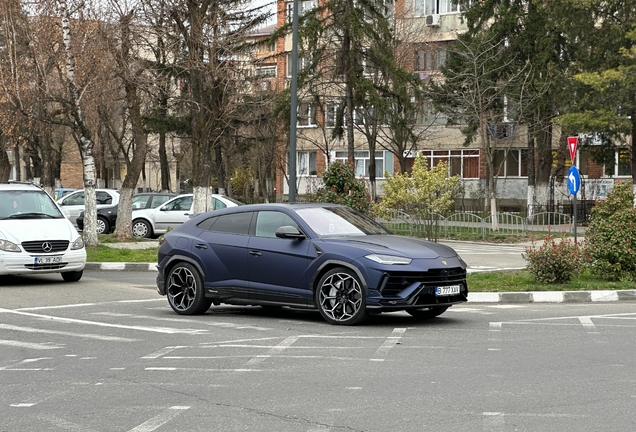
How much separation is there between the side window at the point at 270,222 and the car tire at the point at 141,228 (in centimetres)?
2097

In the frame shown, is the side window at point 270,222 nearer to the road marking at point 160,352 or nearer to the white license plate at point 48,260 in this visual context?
the road marking at point 160,352

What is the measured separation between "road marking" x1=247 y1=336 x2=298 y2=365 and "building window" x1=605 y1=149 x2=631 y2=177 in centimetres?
3525

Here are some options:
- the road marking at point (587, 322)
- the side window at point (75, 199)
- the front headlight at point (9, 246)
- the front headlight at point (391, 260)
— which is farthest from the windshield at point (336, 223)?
the side window at point (75, 199)

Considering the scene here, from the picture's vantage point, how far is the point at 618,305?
15375 millimetres

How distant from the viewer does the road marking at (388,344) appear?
1000cm

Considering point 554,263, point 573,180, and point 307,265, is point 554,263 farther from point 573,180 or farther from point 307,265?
point 573,180

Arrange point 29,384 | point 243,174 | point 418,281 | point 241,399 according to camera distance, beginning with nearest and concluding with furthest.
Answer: point 241,399
point 29,384
point 418,281
point 243,174

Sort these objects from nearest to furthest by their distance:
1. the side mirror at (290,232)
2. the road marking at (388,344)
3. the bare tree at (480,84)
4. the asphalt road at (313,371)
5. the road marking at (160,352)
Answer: the asphalt road at (313,371) → the road marking at (388,344) → the road marking at (160,352) → the side mirror at (290,232) → the bare tree at (480,84)

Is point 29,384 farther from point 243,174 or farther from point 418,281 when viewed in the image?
point 243,174

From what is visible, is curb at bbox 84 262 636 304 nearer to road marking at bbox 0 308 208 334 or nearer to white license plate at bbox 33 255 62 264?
road marking at bbox 0 308 208 334

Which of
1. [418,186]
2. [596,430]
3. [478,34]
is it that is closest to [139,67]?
[418,186]

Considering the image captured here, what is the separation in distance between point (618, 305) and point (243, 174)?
62443mm

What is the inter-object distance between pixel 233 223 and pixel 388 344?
3.64 meters

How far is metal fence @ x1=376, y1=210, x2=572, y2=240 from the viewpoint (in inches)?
1264
